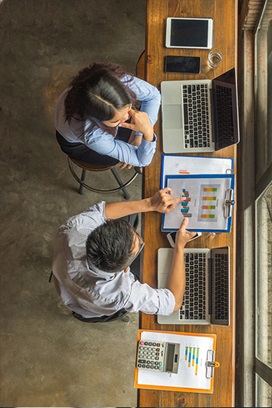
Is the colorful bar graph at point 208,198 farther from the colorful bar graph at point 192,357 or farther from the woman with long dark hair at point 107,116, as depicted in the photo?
the colorful bar graph at point 192,357

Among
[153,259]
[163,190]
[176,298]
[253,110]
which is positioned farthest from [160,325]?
[253,110]

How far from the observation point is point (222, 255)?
2.34m

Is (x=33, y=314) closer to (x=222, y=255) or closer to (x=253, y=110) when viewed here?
(x=222, y=255)

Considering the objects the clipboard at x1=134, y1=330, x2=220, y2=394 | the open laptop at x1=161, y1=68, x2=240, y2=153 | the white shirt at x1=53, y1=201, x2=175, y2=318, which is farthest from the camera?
the open laptop at x1=161, y1=68, x2=240, y2=153

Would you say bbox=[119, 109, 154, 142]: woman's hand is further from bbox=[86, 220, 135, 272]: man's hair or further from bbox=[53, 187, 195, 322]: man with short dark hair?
bbox=[86, 220, 135, 272]: man's hair

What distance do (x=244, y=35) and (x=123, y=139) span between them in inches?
44.6

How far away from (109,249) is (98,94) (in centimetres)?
67

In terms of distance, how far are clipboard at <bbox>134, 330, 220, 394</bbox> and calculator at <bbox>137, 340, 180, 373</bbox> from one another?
23 mm

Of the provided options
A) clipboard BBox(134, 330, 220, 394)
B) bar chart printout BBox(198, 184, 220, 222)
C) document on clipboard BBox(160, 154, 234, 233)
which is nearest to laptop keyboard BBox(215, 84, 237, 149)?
document on clipboard BBox(160, 154, 234, 233)

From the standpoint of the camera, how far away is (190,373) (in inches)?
90.4

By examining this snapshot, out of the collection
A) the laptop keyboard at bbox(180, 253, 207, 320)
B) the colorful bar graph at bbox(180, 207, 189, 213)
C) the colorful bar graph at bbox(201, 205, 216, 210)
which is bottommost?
the laptop keyboard at bbox(180, 253, 207, 320)

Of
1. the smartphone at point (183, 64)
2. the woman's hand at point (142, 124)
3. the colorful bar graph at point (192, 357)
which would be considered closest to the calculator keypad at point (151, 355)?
the colorful bar graph at point (192, 357)

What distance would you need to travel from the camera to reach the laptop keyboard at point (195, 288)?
2.35m

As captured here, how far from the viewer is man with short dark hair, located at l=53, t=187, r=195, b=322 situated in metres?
1.92
